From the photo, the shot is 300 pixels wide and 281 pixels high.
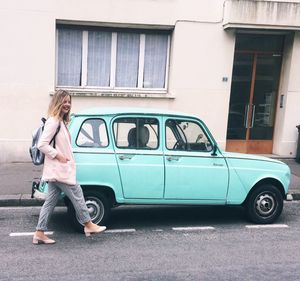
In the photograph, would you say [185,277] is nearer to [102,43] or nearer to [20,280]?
[20,280]

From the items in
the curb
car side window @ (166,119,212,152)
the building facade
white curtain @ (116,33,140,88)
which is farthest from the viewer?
white curtain @ (116,33,140,88)

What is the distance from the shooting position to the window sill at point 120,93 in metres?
10.8

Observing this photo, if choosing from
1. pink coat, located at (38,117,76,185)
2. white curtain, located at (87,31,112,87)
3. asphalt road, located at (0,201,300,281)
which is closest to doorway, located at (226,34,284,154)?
white curtain, located at (87,31,112,87)

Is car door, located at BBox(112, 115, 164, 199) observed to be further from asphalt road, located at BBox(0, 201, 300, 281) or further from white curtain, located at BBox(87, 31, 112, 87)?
white curtain, located at BBox(87, 31, 112, 87)

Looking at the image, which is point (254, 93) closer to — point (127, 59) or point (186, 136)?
point (127, 59)

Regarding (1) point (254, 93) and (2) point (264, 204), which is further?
(1) point (254, 93)

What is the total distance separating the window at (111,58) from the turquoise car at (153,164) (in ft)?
16.5

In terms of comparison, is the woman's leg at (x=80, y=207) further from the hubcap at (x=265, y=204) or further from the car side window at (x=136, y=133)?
the hubcap at (x=265, y=204)

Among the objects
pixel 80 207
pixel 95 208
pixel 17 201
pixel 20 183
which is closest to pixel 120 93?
pixel 20 183

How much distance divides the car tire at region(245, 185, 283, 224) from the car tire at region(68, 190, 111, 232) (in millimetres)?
2249

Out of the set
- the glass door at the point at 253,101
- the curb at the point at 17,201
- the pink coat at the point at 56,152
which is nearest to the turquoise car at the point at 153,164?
the pink coat at the point at 56,152

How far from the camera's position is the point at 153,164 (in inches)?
243

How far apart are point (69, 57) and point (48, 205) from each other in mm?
6135

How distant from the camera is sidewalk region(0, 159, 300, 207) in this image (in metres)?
7.52
